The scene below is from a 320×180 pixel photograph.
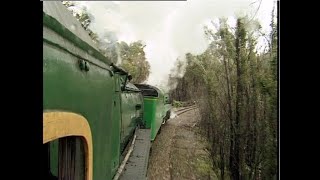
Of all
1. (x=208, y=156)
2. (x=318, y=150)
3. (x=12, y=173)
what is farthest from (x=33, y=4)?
(x=208, y=156)

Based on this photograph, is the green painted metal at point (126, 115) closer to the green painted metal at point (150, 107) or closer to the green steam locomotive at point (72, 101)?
the green steam locomotive at point (72, 101)

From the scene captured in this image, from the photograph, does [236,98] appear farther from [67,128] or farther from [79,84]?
[67,128]

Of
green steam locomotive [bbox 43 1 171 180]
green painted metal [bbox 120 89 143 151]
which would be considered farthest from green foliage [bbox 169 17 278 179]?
green steam locomotive [bbox 43 1 171 180]

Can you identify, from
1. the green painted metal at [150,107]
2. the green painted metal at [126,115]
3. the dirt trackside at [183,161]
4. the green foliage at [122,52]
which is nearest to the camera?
the green foliage at [122,52]

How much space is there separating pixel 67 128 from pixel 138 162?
2629 millimetres

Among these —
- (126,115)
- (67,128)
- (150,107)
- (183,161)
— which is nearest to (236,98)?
(126,115)

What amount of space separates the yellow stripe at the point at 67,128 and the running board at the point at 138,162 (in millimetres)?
1522

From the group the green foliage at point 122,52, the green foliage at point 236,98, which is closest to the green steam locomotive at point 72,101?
the green foliage at point 122,52

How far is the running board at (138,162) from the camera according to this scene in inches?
122

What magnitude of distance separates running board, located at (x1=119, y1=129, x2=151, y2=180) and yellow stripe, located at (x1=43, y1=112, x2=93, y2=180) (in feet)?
4.99

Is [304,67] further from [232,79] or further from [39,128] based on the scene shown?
[232,79]

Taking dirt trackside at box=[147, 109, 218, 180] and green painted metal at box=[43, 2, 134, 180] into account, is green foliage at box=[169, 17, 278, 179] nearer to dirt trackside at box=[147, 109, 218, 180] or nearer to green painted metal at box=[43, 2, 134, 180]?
dirt trackside at box=[147, 109, 218, 180]

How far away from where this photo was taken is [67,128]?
42.6 inches

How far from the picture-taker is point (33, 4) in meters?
0.78
